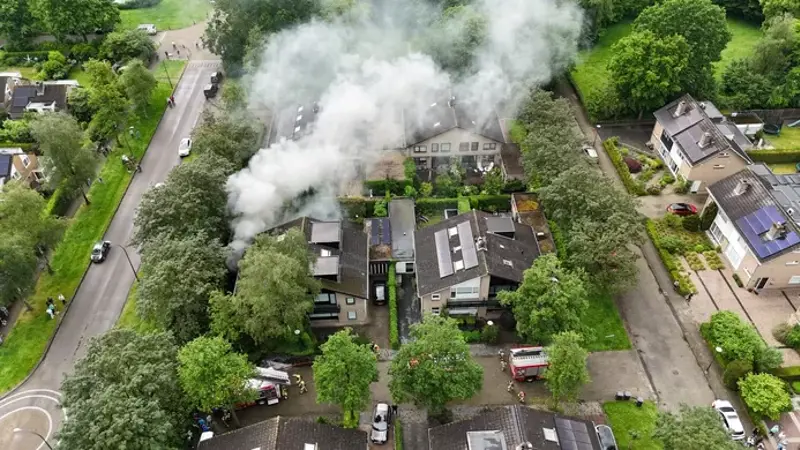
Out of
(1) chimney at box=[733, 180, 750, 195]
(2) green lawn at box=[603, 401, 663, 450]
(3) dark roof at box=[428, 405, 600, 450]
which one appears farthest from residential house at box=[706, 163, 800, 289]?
(3) dark roof at box=[428, 405, 600, 450]

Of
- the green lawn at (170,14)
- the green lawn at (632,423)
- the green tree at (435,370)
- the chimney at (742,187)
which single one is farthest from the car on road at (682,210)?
the green lawn at (170,14)

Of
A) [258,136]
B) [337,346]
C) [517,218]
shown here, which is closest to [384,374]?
[337,346]

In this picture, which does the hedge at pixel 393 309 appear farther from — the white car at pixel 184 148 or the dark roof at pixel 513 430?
the white car at pixel 184 148

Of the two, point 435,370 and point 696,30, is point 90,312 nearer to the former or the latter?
point 435,370

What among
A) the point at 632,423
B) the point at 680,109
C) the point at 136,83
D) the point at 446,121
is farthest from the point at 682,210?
the point at 136,83

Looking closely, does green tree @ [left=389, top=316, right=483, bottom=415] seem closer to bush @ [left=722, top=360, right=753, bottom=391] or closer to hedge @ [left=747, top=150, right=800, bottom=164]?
bush @ [left=722, top=360, right=753, bottom=391]

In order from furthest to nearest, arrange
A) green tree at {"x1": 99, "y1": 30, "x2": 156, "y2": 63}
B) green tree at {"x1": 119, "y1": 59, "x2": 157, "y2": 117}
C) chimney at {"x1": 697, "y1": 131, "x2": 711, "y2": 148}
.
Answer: green tree at {"x1": 99, "y1": 30, "x2": 156, "y2": 63} < green tree at {"x1": 119, "y1": 59, "x2": 157, "y2": 117} < chimney at {"x1": 697, "y1": 131, "x2": 711, "y2": 148}

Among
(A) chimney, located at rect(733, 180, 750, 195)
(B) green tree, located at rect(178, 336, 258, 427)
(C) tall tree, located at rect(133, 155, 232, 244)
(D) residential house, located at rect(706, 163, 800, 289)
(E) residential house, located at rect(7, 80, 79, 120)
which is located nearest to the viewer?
(B) green tree, located at rect(178, 336, 258, 427)

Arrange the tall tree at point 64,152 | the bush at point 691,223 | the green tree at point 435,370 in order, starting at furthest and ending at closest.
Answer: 1. the bush at point 691,223
2. the tall tree at point 64,152
3. the green tree at point 435,370

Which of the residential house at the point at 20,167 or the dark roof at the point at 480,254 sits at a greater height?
the residential house at the point at 20,167
